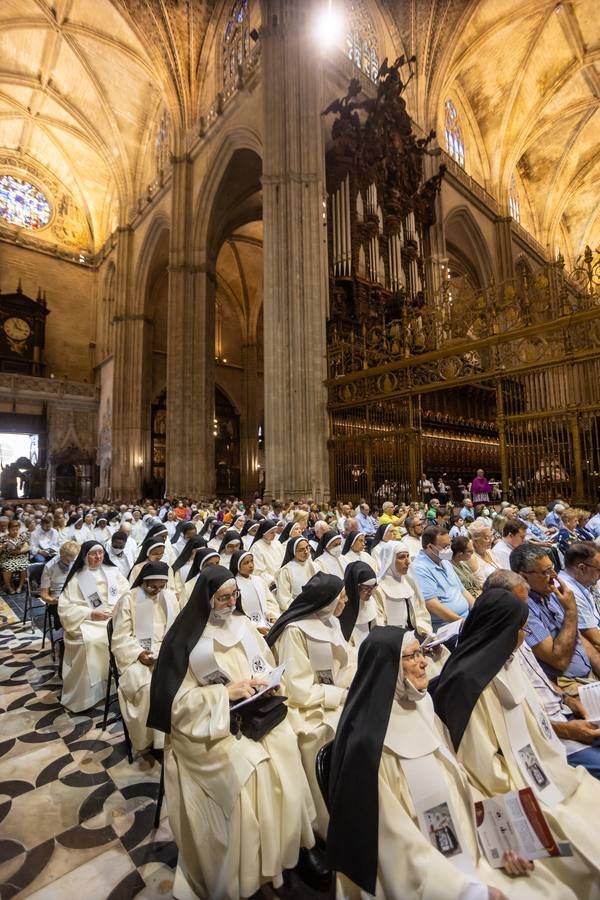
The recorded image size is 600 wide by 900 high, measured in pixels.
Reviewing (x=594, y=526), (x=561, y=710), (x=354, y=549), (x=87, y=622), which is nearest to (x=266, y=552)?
(x=354, y=549)

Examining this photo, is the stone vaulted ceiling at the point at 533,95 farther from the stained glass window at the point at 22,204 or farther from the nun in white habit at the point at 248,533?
the stained glass window at the point at 22,204

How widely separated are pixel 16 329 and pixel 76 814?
25924 millimetres

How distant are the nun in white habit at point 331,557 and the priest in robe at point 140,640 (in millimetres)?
1620

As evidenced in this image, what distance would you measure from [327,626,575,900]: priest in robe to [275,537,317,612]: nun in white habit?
2800mm

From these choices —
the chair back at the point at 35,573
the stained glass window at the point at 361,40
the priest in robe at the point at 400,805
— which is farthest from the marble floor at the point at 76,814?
the stained glass window at the point at 361,40

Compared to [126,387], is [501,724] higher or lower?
lower

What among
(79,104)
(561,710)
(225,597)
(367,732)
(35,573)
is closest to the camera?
(367,732)

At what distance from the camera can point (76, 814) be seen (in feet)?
8.22

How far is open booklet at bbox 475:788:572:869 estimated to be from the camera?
1473 millimetres

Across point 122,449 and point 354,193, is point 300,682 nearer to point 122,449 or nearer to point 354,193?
point 354,193

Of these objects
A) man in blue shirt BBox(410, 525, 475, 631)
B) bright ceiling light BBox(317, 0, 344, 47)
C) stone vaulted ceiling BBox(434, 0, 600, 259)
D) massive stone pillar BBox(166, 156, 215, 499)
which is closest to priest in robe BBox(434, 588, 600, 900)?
man in blue shirt BBox(410, 525, 475, 631)

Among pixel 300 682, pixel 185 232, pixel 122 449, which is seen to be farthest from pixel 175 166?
pixel 300 682

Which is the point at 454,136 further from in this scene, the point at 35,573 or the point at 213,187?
the point at 35,573

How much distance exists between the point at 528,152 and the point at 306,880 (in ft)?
108
